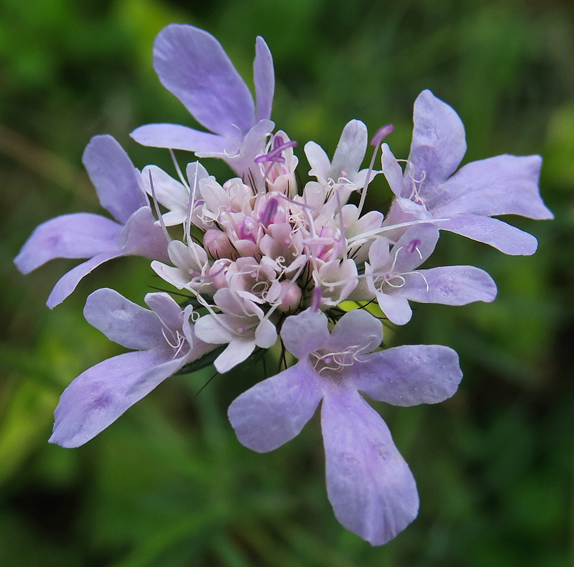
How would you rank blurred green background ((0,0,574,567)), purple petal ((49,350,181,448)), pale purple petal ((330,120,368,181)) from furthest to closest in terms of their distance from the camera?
blurred green background ((0,0,574,567))
pale purple petal ((330,120,368,181))
purple petal ((49,350,181,448))

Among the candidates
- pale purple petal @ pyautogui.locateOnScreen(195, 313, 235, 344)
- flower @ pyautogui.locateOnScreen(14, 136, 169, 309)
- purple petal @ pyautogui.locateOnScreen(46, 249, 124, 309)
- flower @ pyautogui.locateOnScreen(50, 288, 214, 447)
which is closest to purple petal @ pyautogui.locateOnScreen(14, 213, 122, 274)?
flower @ pyautogui.locateOnScreen(14, 136, 169, 309)

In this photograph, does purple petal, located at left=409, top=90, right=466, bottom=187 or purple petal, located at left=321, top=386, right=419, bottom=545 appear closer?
purple petal, located at left=321, top=386, right=419, bottom=545

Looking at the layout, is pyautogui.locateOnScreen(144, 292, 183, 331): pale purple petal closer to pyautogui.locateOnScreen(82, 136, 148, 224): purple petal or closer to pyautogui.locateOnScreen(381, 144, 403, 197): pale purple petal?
pyautogui.locateOnScreen(82, 136, 148, 224): purple petal

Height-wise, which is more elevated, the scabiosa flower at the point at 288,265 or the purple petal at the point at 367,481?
the scabiosa flower at the point at 288,265

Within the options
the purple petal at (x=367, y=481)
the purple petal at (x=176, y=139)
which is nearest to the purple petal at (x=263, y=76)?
the purple petal at (x=176, y=139)

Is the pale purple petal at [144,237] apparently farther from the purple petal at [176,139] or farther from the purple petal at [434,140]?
the purple petal at [434,140]

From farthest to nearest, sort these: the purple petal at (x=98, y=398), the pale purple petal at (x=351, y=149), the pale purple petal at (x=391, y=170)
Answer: the pale purple petal at (x=351, y=149) < the pale purple petal at (x=391, y=170) < the purple petal at (x=98, y=398)

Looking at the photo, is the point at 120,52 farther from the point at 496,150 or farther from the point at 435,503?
the point at 435,503
